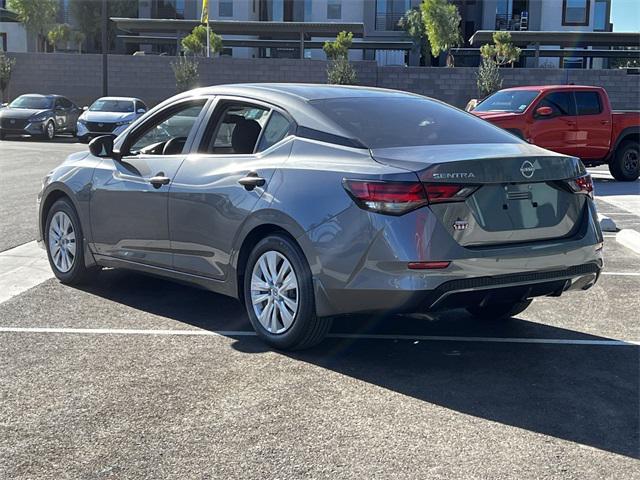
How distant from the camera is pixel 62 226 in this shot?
286 inches

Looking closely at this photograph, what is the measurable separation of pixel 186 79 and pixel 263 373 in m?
36.4

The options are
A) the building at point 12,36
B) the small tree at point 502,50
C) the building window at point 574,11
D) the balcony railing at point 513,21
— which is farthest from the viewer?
the building at point 12,36

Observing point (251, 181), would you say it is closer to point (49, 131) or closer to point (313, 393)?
point (313, 393)

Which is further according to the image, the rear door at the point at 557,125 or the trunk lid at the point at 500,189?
the rear door at the point at 557,125

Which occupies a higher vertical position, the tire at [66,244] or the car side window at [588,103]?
the car side window at [588,103]

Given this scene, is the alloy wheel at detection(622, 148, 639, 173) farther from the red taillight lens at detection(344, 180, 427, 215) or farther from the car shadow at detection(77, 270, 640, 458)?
the red taillight lens at detection(344, 180, 427, 215)

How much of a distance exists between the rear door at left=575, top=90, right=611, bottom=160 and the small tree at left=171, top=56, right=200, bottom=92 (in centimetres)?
2570

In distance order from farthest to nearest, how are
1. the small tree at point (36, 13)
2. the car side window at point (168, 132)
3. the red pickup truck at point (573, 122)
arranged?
the small tree at point (36, 13), the red pickup truck at point (573, 122), the car side window at point (168, 132)

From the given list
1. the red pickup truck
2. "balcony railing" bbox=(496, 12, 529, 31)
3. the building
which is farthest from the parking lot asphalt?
the building

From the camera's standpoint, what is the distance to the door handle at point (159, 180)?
6.17 metres

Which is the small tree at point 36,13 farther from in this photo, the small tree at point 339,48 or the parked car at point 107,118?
the parked car at point 107,118

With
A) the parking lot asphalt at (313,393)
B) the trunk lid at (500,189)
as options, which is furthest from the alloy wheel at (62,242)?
the trunk lid at (500,189)

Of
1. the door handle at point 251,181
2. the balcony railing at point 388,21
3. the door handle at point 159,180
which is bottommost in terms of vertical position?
the door handle at point 159,180

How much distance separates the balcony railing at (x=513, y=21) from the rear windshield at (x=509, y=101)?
132 ft
